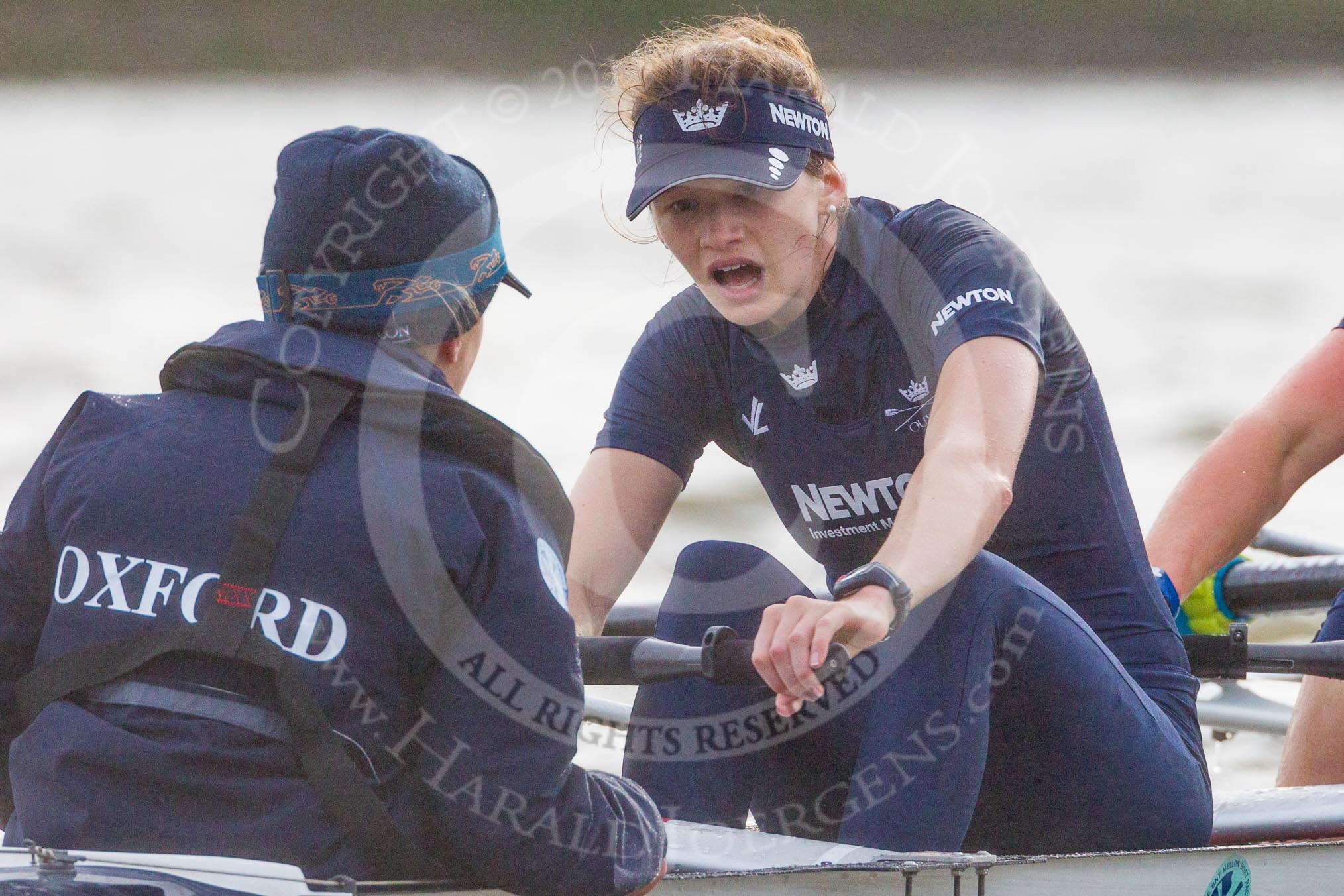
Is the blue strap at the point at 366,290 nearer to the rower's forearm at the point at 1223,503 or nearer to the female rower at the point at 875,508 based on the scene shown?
the female rower at the point at 875,508

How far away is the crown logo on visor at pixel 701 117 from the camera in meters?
2.19

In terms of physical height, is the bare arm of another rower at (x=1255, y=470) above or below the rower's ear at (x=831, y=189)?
below

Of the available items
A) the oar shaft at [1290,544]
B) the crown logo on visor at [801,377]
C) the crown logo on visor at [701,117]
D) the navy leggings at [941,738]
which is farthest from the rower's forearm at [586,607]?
the oar shaft at [1290,544]

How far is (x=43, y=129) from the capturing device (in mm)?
13133

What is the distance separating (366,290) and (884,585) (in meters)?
0.63

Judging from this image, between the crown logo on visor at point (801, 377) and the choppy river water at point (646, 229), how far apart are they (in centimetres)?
30

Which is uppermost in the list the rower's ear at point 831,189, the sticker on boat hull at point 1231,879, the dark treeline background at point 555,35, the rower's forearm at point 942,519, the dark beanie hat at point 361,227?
the dark treeline background at point 555,35

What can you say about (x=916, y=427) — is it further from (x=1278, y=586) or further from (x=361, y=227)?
(x=1278, y=586)

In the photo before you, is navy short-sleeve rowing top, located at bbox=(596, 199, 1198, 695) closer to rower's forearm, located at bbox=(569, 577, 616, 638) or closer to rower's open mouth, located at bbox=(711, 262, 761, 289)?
rower's open mouth, located at bbox=(711, 262, 761, 289)

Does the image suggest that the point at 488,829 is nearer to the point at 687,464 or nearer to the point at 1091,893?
the point at 1091,893

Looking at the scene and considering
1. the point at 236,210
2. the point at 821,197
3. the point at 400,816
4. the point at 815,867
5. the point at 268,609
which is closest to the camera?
the point at 268,609

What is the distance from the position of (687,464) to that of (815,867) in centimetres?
86

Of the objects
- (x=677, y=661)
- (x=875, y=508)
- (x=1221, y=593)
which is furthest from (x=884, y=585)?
(x=1221, y=593)

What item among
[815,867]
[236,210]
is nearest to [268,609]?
[815,867]
